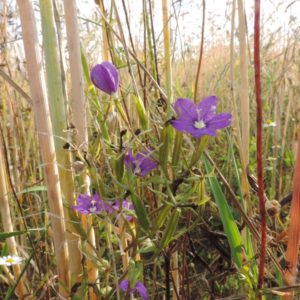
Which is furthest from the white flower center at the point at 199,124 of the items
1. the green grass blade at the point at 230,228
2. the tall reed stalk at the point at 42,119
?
the tall reed stalk at the point at 42,119

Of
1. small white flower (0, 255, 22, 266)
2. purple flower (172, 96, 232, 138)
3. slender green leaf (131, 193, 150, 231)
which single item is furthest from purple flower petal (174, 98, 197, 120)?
small white flower (0, 255, 22, 266)

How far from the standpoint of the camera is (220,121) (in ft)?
1.71

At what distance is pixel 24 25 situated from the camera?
1.94ft

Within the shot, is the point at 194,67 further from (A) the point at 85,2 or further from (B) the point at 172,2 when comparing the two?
(B) the point at 172,2

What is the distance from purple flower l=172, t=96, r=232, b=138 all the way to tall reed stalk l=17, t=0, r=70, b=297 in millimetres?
199

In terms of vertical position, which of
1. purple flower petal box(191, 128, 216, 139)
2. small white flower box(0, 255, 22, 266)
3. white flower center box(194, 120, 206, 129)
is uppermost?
white flower center box(194, 120, 206, 129)

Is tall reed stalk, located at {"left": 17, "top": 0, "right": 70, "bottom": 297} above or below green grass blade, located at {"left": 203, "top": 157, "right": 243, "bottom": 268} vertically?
above

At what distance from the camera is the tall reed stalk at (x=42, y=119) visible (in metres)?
0.59

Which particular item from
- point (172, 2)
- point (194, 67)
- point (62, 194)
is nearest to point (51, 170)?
point (62, 194)

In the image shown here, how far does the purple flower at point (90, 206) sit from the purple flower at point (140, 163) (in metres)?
0.07

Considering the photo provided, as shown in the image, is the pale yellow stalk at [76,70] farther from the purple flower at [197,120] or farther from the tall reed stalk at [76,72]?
the purple flower at [197,120]

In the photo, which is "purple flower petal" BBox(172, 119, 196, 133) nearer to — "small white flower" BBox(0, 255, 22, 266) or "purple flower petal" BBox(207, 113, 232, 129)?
"purple flower petal" BBox(207, 113, 232, 129)

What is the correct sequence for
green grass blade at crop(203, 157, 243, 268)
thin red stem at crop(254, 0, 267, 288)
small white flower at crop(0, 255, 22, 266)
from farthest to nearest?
small white flower at crop(0, 255, 22, 266), green grass blade at crop(203, 157, 243, 268), thin red stem at crop(254, 0, 267, 288)

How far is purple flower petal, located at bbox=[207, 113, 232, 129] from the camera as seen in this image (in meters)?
0.51
